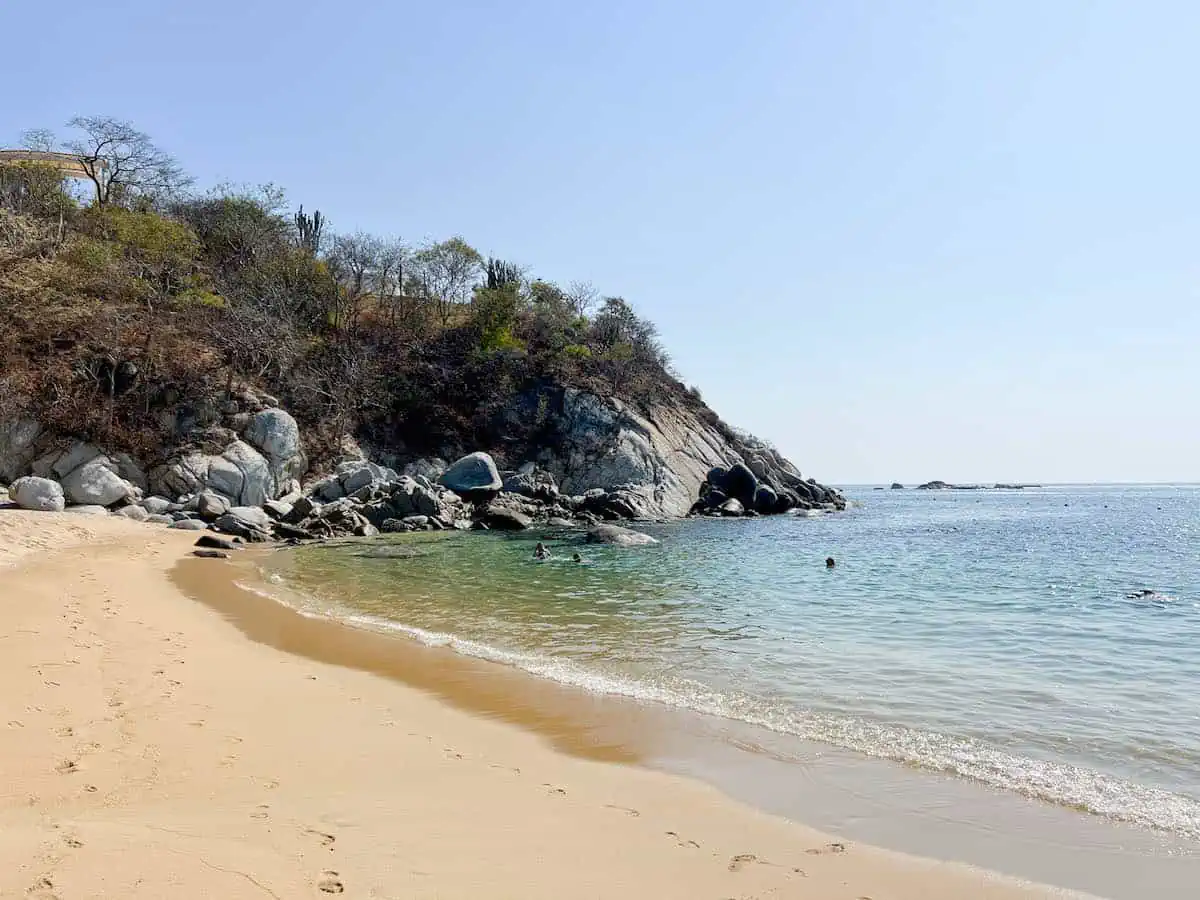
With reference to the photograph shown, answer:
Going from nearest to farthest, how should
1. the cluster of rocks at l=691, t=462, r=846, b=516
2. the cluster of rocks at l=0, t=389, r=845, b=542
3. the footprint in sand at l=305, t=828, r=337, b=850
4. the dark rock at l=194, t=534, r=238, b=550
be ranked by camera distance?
1. the footprint in sand at l=305, t=828, r=337, b=850
2. the dark rock at l=194, t=534, r=238, b=550
3. the cluster of rocks at l=0, t=389, r=845, b=542
4. the cluster of rocks at l=691, t=462, r=846, b=516

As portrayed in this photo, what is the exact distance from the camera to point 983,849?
15.0 feet

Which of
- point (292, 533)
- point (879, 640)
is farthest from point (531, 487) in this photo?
point (879, 640)

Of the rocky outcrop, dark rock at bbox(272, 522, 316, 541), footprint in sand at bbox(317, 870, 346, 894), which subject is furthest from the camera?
the rocky outcrop

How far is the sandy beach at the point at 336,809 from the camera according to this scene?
3.48 metres

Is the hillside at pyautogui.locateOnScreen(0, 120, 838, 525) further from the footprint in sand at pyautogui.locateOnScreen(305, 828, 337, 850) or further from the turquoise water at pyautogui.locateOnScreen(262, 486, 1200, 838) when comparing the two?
the footprint in sand at pyautogui.locateOnScreen(305, 828, 337, 850)

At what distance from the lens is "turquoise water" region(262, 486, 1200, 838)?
636cm

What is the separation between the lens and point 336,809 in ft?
14.7

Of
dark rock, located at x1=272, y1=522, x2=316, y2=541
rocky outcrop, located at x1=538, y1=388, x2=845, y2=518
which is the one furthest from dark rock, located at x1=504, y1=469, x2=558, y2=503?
dark rock, located at x1=272, y1=522, x2=316, y2=541

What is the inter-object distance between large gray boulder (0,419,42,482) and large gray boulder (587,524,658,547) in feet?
74.4

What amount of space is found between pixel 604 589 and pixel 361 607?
16.5 ft

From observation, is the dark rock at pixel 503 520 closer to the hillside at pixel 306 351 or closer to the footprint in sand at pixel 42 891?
the hillside at pixel 306 351

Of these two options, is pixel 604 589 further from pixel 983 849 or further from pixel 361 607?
pixel 983 849

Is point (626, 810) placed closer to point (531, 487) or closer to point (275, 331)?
point (531, 487)

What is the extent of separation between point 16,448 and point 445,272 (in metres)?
29.8
